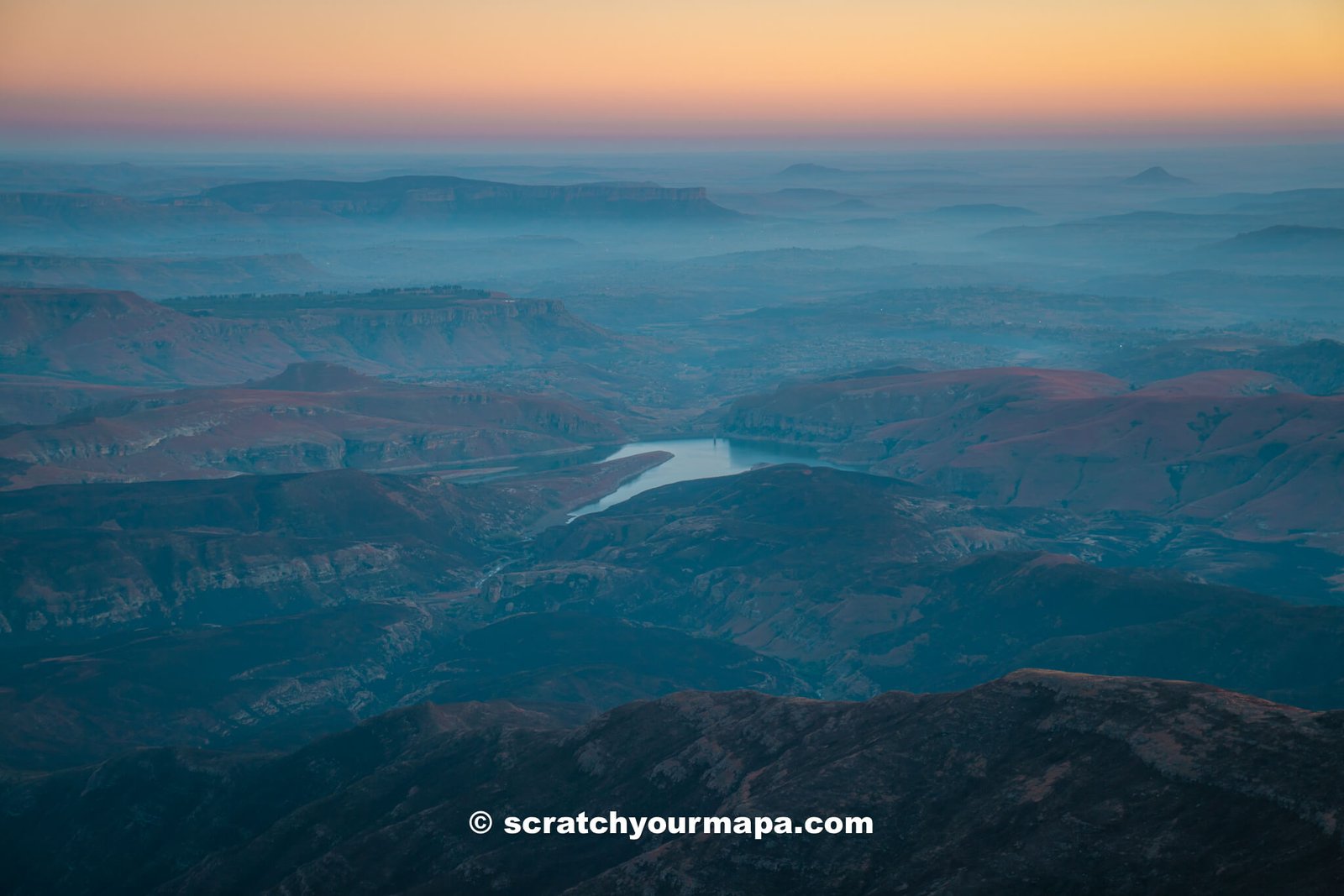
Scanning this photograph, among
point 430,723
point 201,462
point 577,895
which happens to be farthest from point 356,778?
point 201,462

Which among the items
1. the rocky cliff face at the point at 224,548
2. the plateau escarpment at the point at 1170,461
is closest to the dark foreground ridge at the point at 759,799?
the rocky cliff face at the point at 224,548

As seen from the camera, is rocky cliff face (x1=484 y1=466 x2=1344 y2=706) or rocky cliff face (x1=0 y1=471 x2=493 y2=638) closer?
rocky cliff face (x1=484 y1=466 x2=1344 y2=706)

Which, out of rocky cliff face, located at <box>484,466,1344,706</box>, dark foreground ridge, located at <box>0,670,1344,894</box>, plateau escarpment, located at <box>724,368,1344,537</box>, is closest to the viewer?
dark foreground ridge, located at <box>0,670,1344,894</box>

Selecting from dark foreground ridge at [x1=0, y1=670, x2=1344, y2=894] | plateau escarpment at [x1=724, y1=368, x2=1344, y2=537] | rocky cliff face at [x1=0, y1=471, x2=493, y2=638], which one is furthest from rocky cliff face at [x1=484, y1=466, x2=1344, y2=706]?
dark foreground ridge at [x1=0, y1=670, x2=1344, y2=894]

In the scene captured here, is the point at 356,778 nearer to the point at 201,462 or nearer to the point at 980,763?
the point at 980,763

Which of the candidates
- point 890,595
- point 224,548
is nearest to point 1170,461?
point 890,595

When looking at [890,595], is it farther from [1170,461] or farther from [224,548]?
[224,548]

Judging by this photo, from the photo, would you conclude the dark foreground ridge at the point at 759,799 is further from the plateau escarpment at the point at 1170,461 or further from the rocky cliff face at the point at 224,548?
the plateau escarpment at the point at 1170,461

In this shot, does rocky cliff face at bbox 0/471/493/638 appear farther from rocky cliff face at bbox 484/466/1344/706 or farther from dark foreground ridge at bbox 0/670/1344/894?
dark foreground ridge at bbox 0/670/1344/894

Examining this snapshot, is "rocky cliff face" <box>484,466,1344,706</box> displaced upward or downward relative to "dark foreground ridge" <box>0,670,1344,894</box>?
downward
